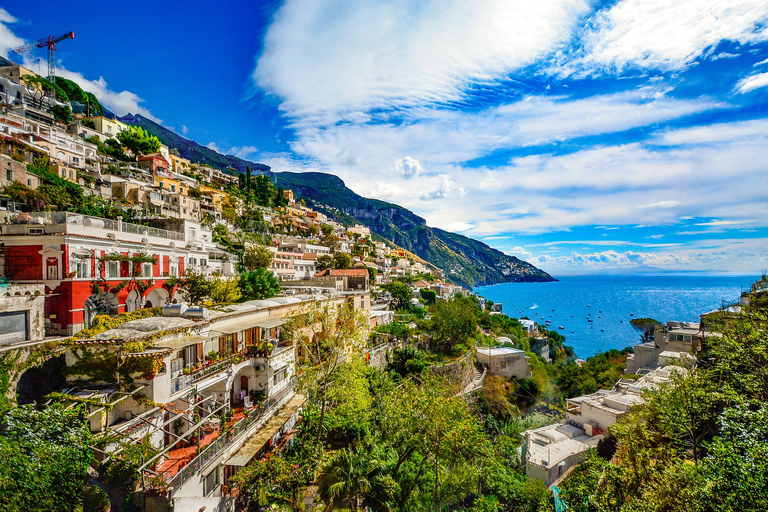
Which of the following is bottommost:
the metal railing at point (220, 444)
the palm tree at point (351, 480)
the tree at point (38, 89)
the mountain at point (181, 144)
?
the palm tree at point (351, 480)

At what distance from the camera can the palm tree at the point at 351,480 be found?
13.1m

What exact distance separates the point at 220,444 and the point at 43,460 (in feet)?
15.5

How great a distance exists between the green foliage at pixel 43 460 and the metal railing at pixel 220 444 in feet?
7.37

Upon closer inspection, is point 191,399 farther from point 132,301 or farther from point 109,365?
point 132,301

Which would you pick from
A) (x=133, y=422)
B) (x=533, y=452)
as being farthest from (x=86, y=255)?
(x=533, y=452)

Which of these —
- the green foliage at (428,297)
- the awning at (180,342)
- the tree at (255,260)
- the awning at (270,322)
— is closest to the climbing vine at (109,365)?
the awning at (180,342)

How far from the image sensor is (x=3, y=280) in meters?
13.4

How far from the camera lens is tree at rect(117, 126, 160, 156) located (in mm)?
54375

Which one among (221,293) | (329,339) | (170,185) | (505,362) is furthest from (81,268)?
(170,185)

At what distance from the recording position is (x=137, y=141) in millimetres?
54875

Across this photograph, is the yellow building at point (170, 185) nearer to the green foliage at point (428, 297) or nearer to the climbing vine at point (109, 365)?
the green foliage at point (428, 297)

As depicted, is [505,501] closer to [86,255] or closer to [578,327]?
[86,255]

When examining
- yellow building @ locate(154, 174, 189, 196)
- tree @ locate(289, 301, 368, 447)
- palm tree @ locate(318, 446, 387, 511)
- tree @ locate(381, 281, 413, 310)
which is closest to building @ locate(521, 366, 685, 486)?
palm tree @ locate(318, 446, 387, 511)

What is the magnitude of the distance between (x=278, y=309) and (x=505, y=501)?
54.2 ft
